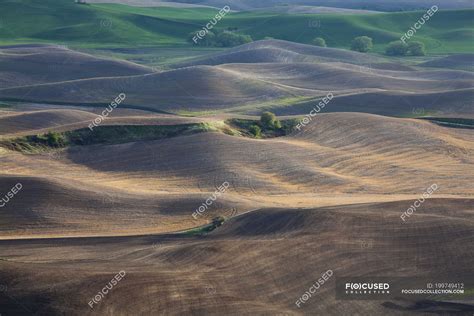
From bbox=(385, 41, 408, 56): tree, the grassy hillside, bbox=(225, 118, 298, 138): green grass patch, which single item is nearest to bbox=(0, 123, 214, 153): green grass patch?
bbox=(225, 118, 298, 138): green grass patch

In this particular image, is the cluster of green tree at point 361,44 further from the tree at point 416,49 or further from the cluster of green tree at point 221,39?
the cluster of green tree at point 221,39

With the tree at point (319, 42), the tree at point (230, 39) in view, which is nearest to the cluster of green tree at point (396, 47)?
the tree at point (319, 42)

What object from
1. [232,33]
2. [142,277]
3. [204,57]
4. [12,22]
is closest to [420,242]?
[142,277]

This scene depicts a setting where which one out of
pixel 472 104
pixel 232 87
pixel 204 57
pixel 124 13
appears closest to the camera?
pixel 472 104

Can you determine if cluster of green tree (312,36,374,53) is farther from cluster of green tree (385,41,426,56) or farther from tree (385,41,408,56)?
cluster of green tree (385,41,426,56)

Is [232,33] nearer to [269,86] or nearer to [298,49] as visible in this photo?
[298,49]

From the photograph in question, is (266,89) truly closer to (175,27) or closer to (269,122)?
(269,122)
